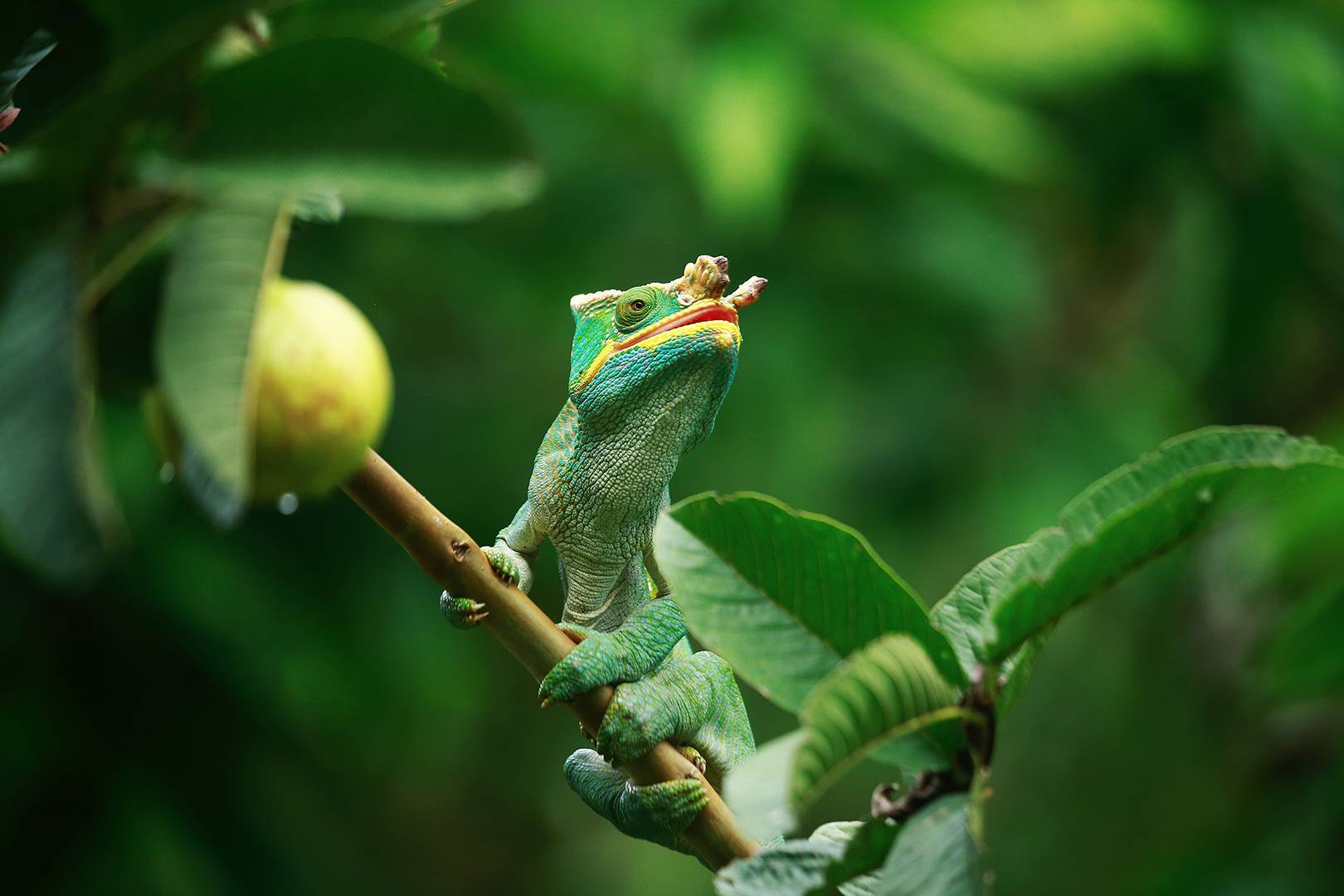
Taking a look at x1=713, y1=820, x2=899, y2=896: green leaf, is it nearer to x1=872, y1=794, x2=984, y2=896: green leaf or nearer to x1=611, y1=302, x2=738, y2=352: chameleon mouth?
x1=872, y1=794, x2=984, y2=896: green leaf

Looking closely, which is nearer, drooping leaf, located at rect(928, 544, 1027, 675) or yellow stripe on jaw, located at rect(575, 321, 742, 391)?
drooping leaf, located at rect(928, 544, 1027, 675)

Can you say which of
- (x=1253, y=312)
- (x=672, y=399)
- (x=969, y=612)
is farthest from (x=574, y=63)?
(x=969, y=612)

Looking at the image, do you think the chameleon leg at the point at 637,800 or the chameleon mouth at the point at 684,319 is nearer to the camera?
the chameleon leg at the point at 637,800

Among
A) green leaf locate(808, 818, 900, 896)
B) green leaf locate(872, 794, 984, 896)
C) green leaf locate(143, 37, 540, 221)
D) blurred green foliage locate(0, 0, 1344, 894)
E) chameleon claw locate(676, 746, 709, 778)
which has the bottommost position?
blurred green foliage locate(0, 0, 1344, 894)

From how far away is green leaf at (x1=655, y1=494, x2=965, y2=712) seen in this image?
1.08 metres

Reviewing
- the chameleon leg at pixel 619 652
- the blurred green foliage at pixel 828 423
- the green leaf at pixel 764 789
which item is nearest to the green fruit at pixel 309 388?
the green leaf at pixel 764 789

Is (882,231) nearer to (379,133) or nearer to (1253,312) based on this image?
(1253,312)

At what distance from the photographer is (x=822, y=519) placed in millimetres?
1075

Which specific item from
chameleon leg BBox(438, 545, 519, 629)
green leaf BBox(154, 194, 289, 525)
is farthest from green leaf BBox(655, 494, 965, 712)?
green leaf BBox(154, 194, 289, 525)

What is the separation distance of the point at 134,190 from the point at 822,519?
0.57m

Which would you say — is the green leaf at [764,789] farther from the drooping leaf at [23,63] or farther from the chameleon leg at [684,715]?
the drooping leaf at [23,63]

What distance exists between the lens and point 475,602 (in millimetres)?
1351

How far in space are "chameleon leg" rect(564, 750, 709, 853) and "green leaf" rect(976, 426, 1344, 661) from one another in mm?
531

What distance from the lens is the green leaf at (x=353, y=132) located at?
73 centimetres
